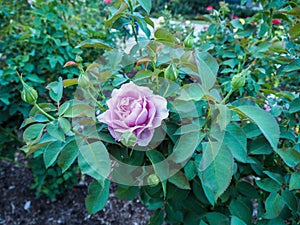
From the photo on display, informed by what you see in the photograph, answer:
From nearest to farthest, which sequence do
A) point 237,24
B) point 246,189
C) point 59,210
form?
point 246,189, point 237,24, point 59,210

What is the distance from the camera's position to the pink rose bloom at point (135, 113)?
0.53 metres

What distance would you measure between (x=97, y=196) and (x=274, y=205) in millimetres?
421

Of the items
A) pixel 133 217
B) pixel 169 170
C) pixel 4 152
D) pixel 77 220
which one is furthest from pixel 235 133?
pixel 4 152

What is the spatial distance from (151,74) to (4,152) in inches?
54.7

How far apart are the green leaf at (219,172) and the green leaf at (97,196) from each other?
237 mm

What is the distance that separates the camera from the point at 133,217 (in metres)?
1.70

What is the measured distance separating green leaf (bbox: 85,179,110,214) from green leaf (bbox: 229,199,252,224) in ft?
1.10

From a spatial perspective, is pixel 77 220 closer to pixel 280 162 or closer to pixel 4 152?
pixel 4 152

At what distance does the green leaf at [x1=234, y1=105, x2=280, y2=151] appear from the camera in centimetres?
49

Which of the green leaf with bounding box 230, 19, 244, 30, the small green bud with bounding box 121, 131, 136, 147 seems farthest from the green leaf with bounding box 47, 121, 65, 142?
the green leaf with bounding box 230, 19, 244, 30

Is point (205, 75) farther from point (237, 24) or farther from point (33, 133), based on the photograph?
point (237, 24)

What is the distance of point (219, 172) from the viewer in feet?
1.73

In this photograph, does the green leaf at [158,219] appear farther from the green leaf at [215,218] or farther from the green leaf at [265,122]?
the green leaf at [265,122]

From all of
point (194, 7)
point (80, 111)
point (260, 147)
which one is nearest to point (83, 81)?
point (80, 111)
